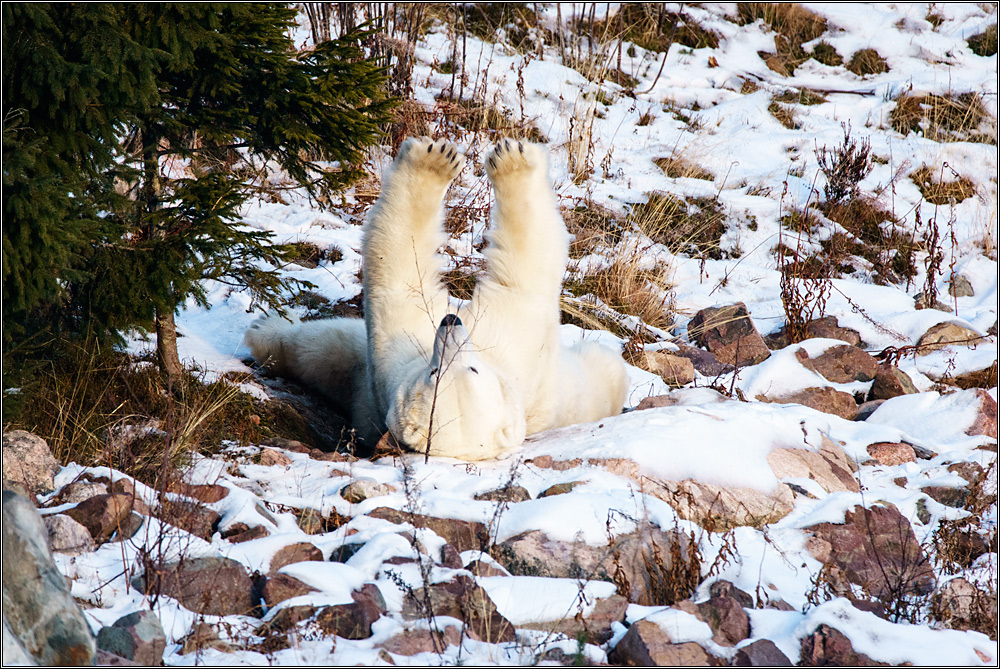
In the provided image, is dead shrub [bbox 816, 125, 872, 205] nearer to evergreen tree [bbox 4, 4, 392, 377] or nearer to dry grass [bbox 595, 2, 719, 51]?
dry grass [bbox 595, 2, 719, 51]

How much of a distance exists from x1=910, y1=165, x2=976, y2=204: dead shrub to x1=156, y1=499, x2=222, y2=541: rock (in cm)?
882

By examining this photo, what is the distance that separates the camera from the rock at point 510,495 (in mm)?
3116

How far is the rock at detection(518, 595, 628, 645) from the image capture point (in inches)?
96.3

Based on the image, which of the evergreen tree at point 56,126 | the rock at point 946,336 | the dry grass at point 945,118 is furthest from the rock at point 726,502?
the dry grass at point 945,118

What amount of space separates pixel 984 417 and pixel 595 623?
3.25m

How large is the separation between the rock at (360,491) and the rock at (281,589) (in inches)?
26.6

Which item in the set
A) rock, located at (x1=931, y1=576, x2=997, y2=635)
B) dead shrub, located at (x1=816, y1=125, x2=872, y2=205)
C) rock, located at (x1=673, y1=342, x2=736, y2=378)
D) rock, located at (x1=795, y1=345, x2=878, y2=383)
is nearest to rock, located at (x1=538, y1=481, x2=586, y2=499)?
rock, located at (x1=931, y1=576, x2=997, y2=635)

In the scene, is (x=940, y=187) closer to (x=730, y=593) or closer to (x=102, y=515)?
(x=730, y=593)

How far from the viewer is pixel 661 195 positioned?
8766mm

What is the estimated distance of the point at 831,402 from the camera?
5.23m

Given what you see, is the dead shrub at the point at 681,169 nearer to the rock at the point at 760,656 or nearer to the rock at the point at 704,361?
the rock at the point at 704,361

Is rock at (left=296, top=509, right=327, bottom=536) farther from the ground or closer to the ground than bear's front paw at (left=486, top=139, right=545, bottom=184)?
closer to the ground

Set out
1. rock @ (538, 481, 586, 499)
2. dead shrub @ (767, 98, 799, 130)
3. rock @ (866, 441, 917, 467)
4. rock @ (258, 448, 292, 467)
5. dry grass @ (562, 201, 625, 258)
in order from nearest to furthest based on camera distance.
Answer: rock @ (538, 481, 586, 499) < rock @ (258, 448, 292, 467) < rock @ (866, 441, 917, 467) < dry grass @ (562, 201, 625, 258) < dead shrub @ (767, 98, 799, 130)

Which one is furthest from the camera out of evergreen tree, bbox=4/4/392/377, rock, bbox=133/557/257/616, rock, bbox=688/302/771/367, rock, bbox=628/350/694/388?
rock, bbox=688/302/771/367
